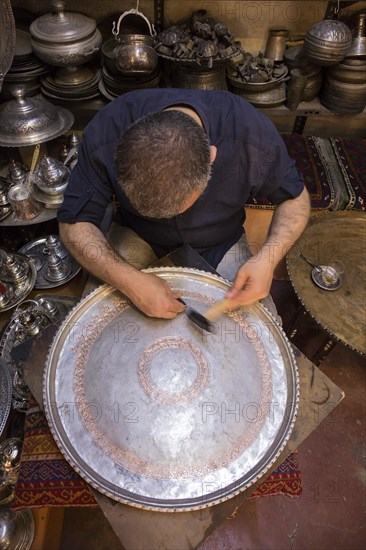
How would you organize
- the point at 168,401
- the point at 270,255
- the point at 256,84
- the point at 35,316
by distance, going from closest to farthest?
the point at 168,401
the point at 270,255
the point at 35,316
the point at 256,84

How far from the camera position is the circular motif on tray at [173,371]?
125 cm

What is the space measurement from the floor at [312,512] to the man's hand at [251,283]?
1198mm

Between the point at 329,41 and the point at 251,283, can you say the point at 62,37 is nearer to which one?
the point at 329,41

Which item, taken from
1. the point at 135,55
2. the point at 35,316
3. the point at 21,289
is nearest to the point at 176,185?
the point at 35,316

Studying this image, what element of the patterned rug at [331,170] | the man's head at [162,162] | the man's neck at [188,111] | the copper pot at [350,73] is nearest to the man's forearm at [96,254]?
the man's head at [162,162]

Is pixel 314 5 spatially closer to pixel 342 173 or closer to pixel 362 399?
pixel 342 173

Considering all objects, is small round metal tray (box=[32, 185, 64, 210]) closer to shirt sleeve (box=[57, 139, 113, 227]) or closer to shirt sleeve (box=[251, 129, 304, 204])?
shirt sleeve (box=[57, 139, 113, 227])

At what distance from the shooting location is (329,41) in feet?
8.60

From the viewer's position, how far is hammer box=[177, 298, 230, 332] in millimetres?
1412

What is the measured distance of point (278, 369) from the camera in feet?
4.43

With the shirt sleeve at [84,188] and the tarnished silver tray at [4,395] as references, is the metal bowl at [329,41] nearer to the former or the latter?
the shirt sleeve at [84,188]

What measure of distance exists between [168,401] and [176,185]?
734 mm

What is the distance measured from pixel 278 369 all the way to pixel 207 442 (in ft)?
1.25

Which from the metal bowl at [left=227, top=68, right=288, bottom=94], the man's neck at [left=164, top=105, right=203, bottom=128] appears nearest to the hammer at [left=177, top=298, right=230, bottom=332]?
the man's neck at [left=164, top=105, right=203, bottom=128]
